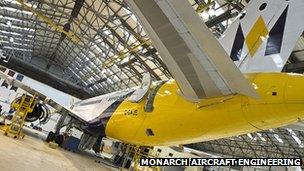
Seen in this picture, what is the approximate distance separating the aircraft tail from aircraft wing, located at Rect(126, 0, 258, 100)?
0.76 meters

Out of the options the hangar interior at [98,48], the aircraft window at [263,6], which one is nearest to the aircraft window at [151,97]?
the aircraft window at [263,6]

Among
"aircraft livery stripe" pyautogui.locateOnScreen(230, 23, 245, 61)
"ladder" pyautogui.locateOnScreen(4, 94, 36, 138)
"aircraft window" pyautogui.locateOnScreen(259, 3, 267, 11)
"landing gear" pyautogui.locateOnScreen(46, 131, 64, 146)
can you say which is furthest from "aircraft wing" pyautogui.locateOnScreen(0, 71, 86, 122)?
"aircraft window" pyautogui.locateOnScreen(259, 3, 267, 11)

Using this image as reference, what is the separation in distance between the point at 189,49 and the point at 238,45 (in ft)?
6.58

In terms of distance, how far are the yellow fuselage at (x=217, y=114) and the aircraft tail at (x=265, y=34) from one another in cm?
31

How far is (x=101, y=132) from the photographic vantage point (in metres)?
10.9

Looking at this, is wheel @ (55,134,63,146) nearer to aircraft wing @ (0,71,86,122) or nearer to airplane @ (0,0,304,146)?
aircraft wing @ (0,71,86,122)

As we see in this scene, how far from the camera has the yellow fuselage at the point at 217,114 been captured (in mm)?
4602

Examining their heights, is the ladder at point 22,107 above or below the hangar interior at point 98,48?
below

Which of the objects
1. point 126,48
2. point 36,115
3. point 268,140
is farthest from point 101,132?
point 268,140

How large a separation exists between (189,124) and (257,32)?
7.26ft

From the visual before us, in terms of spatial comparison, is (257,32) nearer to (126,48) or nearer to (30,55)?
(126,48)

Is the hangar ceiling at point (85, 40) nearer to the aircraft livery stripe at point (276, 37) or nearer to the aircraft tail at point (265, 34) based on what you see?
the aircraft tail at point (265, 34)

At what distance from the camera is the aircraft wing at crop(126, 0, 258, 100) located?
12.5ft

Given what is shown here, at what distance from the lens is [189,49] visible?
4410 mm
